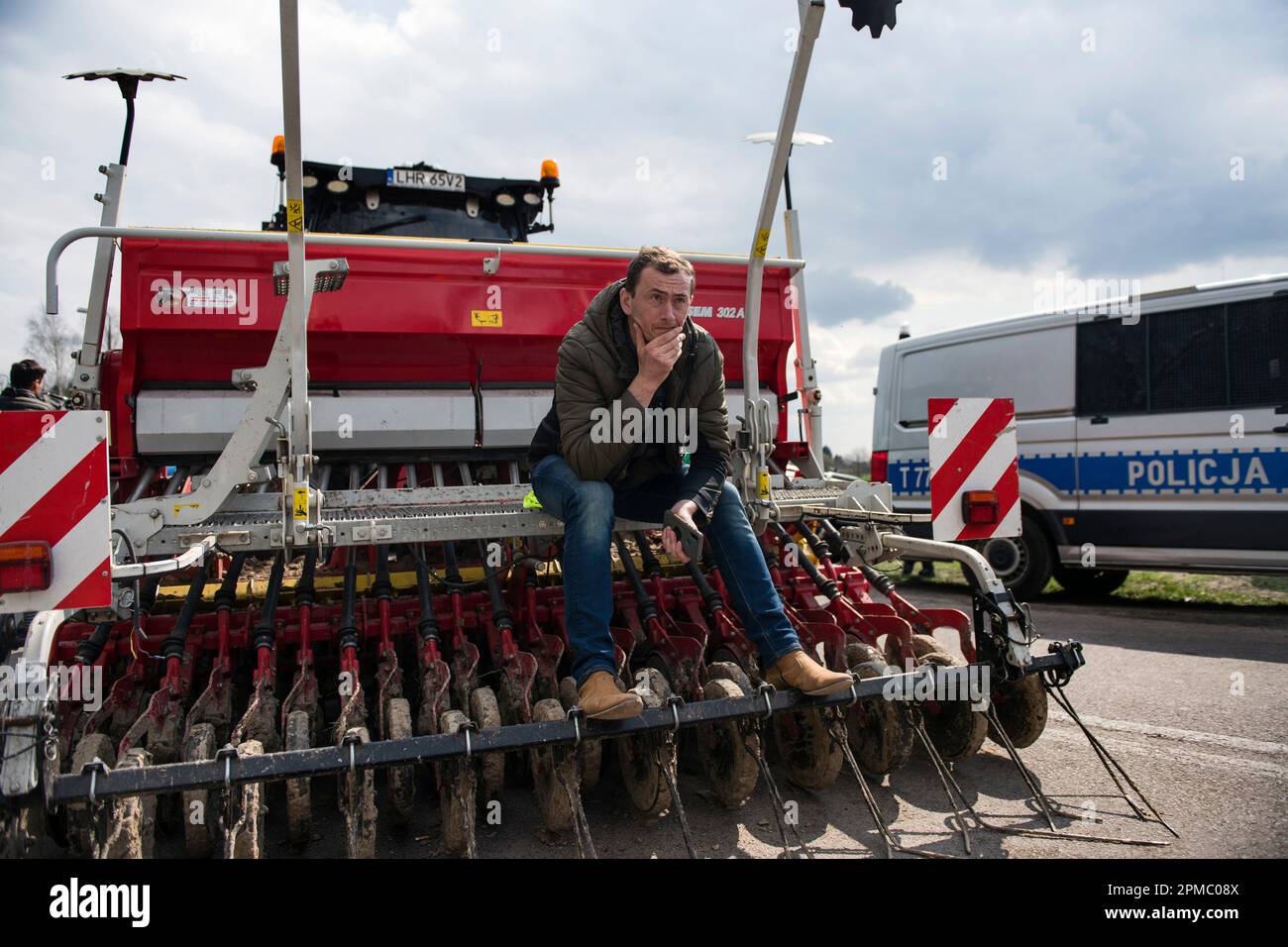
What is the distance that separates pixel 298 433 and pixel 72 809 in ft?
4.44

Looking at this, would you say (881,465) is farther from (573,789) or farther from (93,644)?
(93,644)

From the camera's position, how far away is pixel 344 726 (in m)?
2.88

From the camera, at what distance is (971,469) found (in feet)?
12.0

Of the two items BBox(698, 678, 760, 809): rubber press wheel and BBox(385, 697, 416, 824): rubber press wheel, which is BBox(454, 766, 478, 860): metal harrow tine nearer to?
BBox(385, 697, 416, 824): rubber press wheel

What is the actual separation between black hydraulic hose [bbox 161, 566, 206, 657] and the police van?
6.60 metres

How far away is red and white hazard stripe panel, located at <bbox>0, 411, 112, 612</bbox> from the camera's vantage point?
7.96 feet

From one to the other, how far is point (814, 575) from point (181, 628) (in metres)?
2.67

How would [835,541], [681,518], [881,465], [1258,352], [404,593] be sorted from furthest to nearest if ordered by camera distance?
1. [881,465]
2. [1258,352]
3. [835,541]
4. [404,593]
5. [681,518]

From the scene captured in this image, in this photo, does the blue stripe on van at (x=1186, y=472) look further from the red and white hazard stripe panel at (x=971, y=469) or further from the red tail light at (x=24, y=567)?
the red tail light at (x=24, y=567)

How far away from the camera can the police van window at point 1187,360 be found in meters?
6.81


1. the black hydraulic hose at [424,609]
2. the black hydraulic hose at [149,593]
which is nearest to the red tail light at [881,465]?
the black hydraulic hose at [424,609]

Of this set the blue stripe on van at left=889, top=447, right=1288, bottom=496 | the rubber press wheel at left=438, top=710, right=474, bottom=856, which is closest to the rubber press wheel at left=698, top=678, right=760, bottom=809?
the rubber press wheel at left=438, top=710, right=474, bottom=856

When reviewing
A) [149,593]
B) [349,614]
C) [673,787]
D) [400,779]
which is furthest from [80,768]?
[673,787]

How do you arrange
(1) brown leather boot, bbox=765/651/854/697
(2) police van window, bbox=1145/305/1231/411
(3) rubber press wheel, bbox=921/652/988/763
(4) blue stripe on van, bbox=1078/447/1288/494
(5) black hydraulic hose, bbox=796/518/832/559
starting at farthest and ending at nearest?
(2) police van window, bbox=1145/305/1231/411 → (4) blue stripe on van, bbox=1078/447/1288/494 → (5) black hydraulic hose, bbox=796/518/832/559 → (3) rubber press wheel, bbox=921/652/988/763 → (1) brown leather boot, bbox=765/651/854/697
